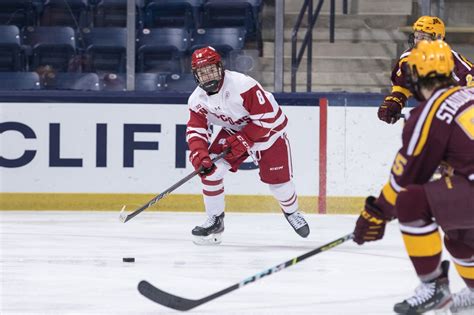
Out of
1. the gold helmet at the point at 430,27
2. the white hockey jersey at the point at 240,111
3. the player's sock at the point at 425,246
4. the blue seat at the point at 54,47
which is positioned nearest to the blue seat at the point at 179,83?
the blue seat at the point at 54,47

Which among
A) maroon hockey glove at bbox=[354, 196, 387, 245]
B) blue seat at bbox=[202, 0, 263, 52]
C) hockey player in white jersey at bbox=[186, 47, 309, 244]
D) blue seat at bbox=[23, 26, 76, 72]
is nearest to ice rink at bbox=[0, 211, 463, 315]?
hockey player in white jersey at bbox=[186, 47, 309, 244]

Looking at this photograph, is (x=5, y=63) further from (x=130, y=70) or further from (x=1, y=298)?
(x=1, y=298)

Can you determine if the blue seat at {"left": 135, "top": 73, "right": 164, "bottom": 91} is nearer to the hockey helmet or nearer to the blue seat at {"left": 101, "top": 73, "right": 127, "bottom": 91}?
the blue seat at {"left": 101, "top": 73, "right": 127, "bottom": 91}

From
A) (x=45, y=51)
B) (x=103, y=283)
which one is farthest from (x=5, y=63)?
(x=103, y=283)

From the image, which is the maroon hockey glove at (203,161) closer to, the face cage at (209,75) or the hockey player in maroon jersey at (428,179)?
the face cage at (209,75)

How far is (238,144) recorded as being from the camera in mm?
5707

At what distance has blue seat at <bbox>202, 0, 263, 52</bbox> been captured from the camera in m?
7.38

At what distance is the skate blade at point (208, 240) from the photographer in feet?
19.2

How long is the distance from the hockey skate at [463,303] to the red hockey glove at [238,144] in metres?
2.06

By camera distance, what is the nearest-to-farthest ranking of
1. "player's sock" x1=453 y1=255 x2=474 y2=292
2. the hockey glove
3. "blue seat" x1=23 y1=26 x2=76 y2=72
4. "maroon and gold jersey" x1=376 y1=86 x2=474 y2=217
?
"maroon and gold jersey" x1=376 y1=86 x2=474 y2=217, "player's sock" x1=453 y1=255 x2=474 y2=292, the hockey glove, "blue seat" x1=23 y1=26 x2=76 y2=72

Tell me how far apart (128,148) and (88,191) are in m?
0.37

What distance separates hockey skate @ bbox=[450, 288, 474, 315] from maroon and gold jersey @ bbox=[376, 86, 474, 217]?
0.51m

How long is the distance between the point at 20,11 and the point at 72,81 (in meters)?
0.56

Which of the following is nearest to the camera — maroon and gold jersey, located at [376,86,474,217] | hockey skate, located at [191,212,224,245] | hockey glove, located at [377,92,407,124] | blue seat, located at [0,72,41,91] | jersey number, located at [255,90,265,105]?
maroon and gold jersey, located at [376,86,474,217]
